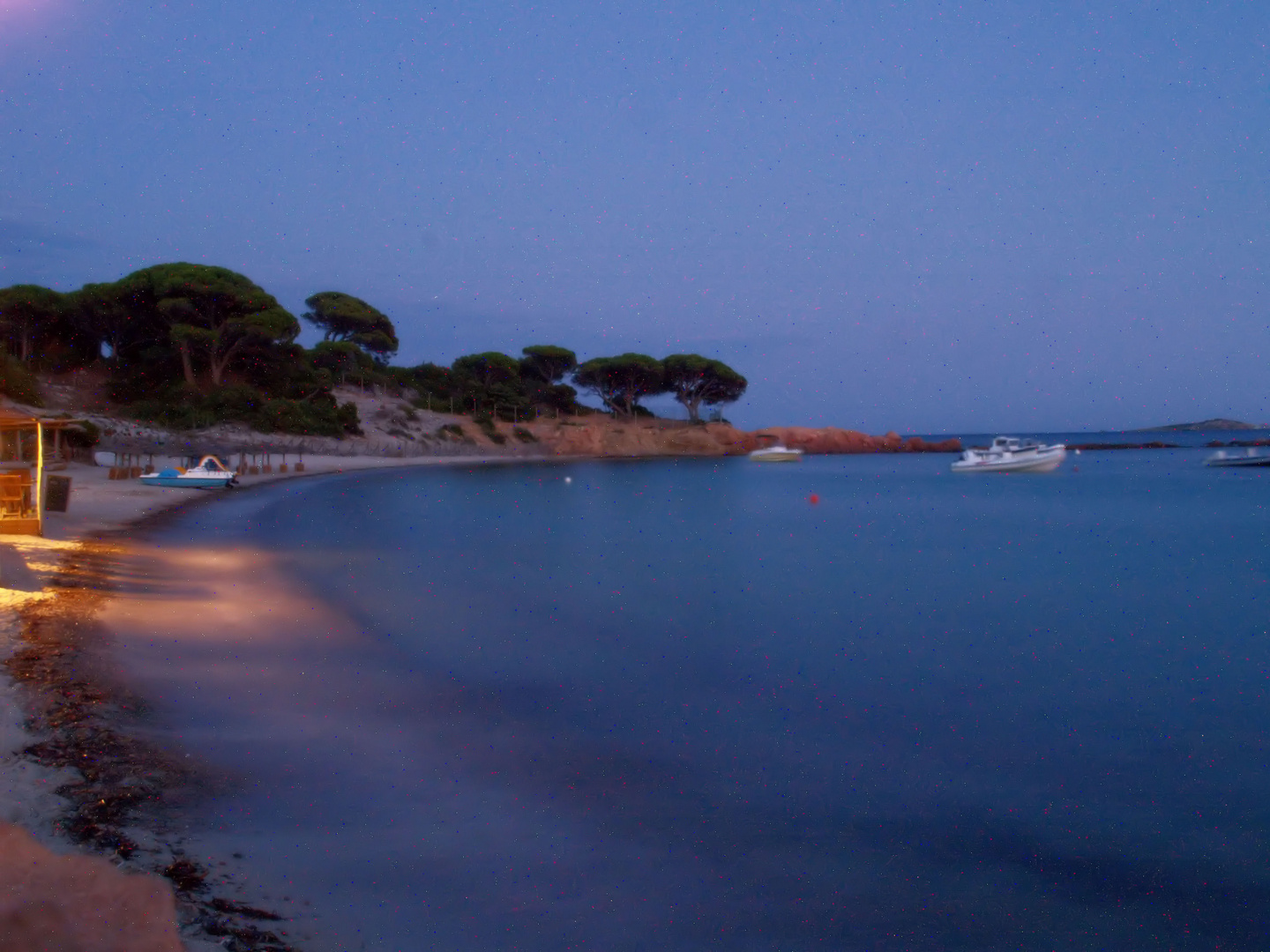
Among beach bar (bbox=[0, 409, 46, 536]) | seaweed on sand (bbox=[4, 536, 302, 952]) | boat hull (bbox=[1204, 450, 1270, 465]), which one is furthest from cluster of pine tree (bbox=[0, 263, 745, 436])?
boat hull (bbox=[1204, 450, 1270, 465])

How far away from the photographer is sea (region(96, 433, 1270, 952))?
4.39 m

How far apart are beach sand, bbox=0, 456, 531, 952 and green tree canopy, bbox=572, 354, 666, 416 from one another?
67.8 metres

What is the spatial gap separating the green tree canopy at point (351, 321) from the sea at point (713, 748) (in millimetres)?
47161

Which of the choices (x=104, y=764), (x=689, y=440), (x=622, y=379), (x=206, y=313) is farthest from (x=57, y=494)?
(x=689, y=440)

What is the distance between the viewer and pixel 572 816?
5398 mm

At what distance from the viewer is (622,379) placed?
77.3 m

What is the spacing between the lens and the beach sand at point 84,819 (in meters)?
3.44

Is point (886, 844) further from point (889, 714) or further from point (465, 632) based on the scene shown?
point (465, 632)

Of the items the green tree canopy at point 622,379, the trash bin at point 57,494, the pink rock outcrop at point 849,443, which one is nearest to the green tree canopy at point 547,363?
the green tree canopy at point 622,379

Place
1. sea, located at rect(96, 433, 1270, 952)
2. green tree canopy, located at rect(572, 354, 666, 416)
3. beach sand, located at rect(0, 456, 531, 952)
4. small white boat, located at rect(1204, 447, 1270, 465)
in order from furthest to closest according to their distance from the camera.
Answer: green tree canopy, located at rect(572, 354, 666, 416)
small white boat, located at rect(1204, 447, 1270, 465)
sea, located at rect(96, 433, 1270, 952)
beach sand, located at rect(0, 456, 531, 952)

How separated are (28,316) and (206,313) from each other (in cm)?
802

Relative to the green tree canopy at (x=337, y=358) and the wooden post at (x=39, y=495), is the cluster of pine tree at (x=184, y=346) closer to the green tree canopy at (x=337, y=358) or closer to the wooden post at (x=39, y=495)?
the green tree canopy at (x=337, y=358)

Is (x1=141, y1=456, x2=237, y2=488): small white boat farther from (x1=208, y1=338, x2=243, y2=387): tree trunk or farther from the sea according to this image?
(x1=208, y1=338, x2=243, y2=387): tree trunk

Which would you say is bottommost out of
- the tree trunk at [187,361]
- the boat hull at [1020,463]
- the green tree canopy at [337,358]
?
the boat hull at [1020,463]
